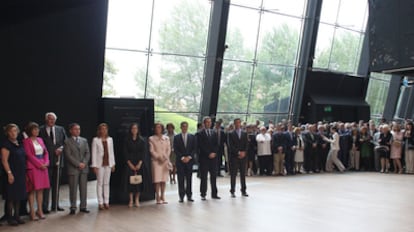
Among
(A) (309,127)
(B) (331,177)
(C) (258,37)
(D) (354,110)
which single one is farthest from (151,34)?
(D) (354,110)

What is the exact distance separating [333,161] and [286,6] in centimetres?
524

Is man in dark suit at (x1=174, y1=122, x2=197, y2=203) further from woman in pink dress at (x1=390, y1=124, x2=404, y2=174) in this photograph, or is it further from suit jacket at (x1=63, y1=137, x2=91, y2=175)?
woman in pink dress at (x1=390, y1=124, x2=404, y2=174)

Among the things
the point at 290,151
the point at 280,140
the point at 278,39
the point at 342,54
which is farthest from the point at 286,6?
the point at 290,151

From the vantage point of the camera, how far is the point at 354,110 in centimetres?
1788

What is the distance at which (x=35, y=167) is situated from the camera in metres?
Result: 6.51

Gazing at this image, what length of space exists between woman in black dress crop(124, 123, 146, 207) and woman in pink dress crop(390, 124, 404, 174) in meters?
8.59

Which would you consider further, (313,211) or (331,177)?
(331,177)

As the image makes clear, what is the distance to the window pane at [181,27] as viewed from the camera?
12.3m

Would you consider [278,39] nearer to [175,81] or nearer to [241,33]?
[241,33]

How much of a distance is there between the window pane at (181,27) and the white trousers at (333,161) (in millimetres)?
4835

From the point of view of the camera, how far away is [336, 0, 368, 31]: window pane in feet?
55.4

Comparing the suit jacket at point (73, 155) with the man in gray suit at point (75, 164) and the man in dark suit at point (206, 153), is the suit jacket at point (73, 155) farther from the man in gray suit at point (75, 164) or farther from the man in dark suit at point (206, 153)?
the man in dark suit at point (206, 153)

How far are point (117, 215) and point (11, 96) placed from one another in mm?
3431

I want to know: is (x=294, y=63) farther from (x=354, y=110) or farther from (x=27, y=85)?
(x=27, y=85)
